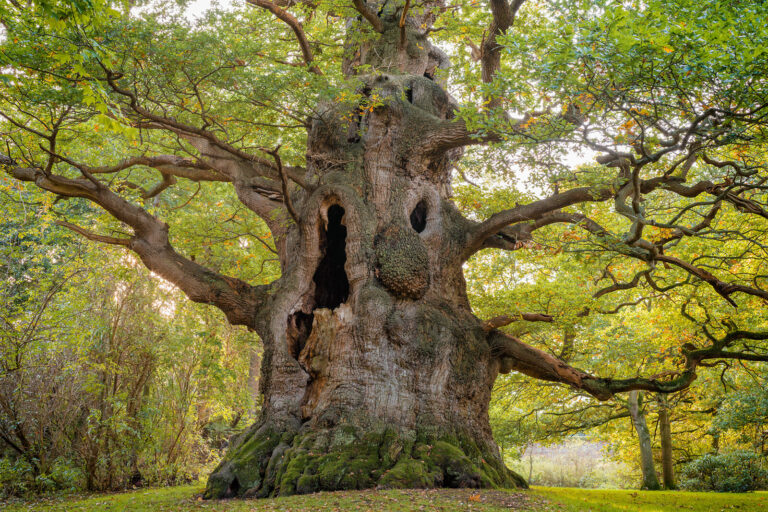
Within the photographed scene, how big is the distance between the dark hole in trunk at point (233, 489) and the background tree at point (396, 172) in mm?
75

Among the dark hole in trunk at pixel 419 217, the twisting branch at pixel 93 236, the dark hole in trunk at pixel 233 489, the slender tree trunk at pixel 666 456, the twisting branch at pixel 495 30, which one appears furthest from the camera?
the slender tree trunk at pixel 666 456

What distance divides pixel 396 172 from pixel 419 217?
97cm

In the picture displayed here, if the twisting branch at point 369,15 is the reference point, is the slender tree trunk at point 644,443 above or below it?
below

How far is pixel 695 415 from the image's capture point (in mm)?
17234

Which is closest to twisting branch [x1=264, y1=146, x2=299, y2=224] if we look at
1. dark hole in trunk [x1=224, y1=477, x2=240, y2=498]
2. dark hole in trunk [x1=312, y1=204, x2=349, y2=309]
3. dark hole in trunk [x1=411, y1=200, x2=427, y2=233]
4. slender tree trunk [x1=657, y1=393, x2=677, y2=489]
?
dark hole in trunk [x1=312, y1=204, x2=349, y2=309]

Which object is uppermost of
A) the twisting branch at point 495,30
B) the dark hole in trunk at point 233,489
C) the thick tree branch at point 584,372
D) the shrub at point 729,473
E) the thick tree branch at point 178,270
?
the twisting branch at point 495,30

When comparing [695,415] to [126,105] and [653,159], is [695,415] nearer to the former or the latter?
[653,159]

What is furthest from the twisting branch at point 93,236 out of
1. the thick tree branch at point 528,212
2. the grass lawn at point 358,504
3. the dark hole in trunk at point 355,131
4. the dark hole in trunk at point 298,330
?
the thick tree branch at point 528,212

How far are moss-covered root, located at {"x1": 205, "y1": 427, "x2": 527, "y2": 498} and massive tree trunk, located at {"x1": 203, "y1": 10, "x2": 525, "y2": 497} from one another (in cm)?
2

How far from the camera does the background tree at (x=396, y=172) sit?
5270 millimetres

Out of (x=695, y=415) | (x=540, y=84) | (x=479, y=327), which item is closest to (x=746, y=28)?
(x=540, y=84)

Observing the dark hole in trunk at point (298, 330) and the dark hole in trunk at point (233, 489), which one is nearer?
the dark hole in trunk at point (233, 489)

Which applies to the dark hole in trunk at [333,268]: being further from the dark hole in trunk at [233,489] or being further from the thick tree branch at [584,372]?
the dark hole in trunk at [233,489]

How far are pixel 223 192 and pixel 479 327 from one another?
9.25 meters
